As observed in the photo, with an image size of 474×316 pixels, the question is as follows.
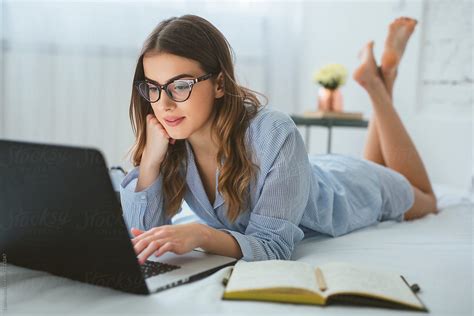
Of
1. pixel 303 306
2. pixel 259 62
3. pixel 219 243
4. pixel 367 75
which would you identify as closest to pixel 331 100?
pixel 259 62

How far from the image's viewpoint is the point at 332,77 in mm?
3061

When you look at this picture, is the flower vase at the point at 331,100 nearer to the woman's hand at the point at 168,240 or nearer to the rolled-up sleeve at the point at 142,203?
the rolled-up sleeve at the point at 142,203

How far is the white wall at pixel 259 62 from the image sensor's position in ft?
8.90

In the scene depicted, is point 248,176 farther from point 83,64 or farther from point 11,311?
point 83,64

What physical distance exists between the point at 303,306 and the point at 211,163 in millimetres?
622

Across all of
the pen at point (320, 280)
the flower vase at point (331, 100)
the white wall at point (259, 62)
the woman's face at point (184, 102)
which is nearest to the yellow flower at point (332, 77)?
the flower vase at point (331, 100)

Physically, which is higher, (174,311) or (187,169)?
(187,169)

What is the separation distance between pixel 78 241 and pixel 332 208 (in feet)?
2.88

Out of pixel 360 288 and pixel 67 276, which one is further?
pixel 67 276

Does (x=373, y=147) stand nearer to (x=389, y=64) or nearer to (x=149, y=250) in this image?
(x=389, y=64)

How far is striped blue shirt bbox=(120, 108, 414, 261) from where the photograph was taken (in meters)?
1.24

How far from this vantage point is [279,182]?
124 cm

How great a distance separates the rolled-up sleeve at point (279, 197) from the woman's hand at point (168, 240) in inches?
5.3

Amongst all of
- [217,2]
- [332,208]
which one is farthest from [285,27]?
[332,208]
